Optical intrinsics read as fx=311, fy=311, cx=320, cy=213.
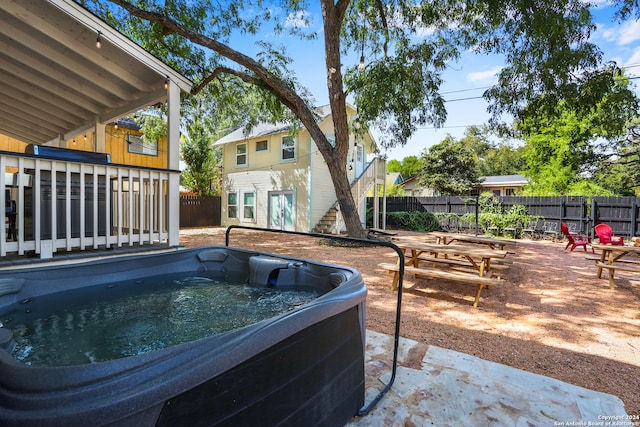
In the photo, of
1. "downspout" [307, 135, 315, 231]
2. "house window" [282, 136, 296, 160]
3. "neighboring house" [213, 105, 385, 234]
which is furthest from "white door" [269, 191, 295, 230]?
"house window" [282, 136, 296, 160]

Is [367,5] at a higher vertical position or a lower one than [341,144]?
higher

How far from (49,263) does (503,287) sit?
6025 millimetres

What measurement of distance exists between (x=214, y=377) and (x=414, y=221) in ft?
49.3

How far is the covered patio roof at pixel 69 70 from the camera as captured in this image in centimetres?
346

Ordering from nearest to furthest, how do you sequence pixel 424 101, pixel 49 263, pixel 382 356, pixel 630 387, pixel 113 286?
1. pixel 630 387
2. pixel 382 356
3. pixel 113 286
4. pixel 49 263
5. pixel 424 101

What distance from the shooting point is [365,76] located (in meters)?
8.09

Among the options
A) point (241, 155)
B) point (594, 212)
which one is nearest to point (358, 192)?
point (241, 155)

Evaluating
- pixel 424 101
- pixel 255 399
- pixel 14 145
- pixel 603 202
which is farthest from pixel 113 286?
pixel 603 202

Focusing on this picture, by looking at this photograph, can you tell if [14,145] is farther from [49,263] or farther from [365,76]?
[365,76]

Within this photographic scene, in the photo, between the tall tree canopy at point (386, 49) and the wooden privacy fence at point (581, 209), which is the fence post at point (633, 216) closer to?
the wooden privacy fence at point (581, 209)

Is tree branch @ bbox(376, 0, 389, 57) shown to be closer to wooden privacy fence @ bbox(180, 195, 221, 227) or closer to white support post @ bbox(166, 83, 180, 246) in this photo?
white support post @ bbox(166, 83, 180, 246)

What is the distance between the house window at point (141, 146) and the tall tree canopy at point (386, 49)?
19.3ft

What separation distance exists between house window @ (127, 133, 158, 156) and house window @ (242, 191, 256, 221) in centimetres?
452

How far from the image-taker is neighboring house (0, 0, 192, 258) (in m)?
3.21
